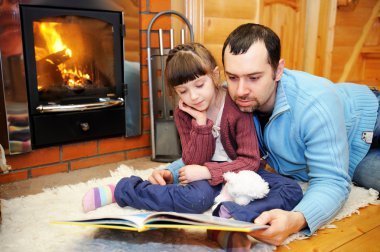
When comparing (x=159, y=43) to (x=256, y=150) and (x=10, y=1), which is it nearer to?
(x=10, y=1)

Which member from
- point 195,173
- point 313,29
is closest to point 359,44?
point 313,29

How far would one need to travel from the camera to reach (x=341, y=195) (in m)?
0.95

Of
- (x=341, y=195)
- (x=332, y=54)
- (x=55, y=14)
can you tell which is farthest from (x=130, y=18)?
(x=332, y=54)

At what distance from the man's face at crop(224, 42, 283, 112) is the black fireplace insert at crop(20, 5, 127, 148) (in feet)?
2.91

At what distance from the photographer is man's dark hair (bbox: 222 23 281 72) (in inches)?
37.7

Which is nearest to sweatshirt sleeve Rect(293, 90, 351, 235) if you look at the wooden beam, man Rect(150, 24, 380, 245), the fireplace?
man Rect(150, 24, 380, 245)

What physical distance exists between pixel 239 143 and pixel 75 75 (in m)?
Result: 0.97

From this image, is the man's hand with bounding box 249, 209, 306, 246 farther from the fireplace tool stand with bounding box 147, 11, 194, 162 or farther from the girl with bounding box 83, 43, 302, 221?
the fireplace tool stand with bounding box 147, 11, 194, 162

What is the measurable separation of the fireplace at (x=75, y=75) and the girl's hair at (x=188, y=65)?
2.34ft

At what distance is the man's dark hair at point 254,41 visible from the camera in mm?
958

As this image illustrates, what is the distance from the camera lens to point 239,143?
110cm

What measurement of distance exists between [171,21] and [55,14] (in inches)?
25.0

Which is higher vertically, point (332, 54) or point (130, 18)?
point (130, 18)

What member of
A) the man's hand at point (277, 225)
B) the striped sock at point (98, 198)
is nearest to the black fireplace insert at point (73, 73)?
the striped sock at point (98, 198)
